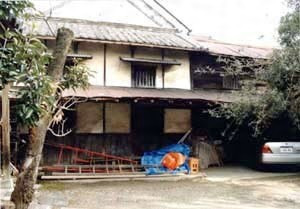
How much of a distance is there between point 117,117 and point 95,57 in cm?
217

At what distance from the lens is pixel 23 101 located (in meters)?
4.82

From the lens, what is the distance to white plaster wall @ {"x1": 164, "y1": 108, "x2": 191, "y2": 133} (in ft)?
45.9

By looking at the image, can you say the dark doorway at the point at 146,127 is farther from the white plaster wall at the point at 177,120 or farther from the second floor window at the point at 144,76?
the second floor window at the point at 144,76

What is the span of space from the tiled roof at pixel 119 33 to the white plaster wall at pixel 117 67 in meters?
0.42

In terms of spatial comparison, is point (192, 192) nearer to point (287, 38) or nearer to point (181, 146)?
point (181, 146)

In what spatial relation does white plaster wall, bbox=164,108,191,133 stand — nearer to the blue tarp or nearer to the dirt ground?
the blue tarp

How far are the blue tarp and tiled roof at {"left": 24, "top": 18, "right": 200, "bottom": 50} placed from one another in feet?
11.7

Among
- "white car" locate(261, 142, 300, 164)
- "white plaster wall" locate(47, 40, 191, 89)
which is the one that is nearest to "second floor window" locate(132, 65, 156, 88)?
"white plaster wall" locate(47, 40, 191, 89)

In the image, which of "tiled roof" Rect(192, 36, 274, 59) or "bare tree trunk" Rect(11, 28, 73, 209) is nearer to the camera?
"bare tree trunk" Rect(11, 28, 73, 209)

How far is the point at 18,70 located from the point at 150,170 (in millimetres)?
8045

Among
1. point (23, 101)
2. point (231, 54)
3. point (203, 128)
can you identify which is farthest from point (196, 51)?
point (23, 101)

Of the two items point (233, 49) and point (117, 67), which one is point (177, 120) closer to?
point (117, 67)

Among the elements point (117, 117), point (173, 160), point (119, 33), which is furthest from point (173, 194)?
Result: point (119, 33)

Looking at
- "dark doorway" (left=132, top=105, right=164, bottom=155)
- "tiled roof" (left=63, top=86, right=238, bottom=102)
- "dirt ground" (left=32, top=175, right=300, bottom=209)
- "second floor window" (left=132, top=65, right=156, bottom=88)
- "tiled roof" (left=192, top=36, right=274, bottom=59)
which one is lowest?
"dirt ground" (left=32, top=175, right=300, bottom=209)
